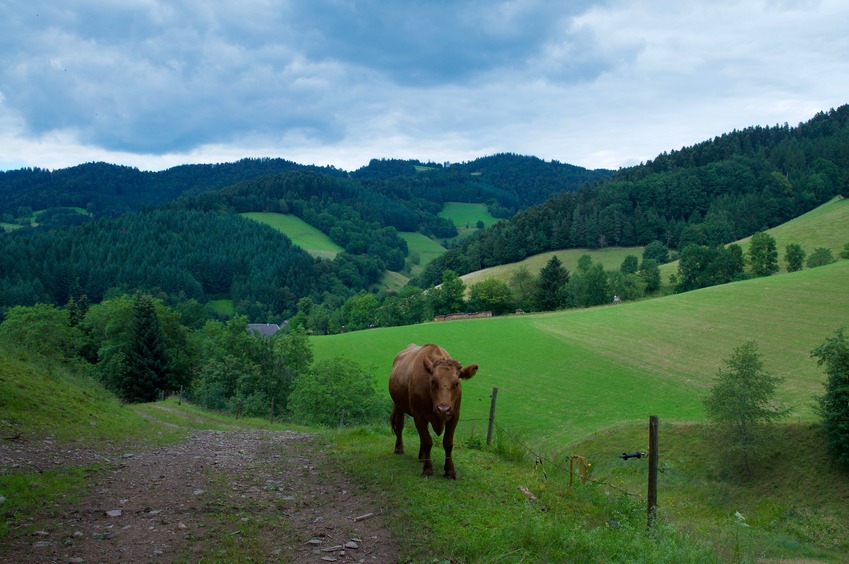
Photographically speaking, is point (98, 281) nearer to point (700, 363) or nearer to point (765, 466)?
point (700, 363)

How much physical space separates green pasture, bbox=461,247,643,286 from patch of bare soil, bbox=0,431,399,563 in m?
121

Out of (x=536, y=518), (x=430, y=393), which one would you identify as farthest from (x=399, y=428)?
(x=536, y=518)

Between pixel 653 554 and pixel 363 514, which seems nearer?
pixel 653 554

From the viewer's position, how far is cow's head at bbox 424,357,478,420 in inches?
380

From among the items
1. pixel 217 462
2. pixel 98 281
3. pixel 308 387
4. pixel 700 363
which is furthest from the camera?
pixel 98 281

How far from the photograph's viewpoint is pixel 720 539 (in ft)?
32.3

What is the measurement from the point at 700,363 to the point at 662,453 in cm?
2262

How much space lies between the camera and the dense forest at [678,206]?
481 ft

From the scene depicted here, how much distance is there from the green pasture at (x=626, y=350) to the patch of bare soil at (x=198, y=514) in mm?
20613

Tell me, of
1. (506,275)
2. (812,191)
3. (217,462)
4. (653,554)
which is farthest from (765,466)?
(812,191)

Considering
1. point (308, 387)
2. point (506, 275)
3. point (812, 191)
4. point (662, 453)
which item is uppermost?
point (812, 191)

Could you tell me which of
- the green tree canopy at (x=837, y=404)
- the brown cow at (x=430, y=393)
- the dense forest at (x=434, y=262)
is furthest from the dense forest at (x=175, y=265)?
the brown cow at (x=430, y=393)

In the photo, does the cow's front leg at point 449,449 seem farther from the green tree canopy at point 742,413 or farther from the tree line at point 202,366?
the tree line at point 202,366

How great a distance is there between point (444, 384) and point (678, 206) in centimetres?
16907
